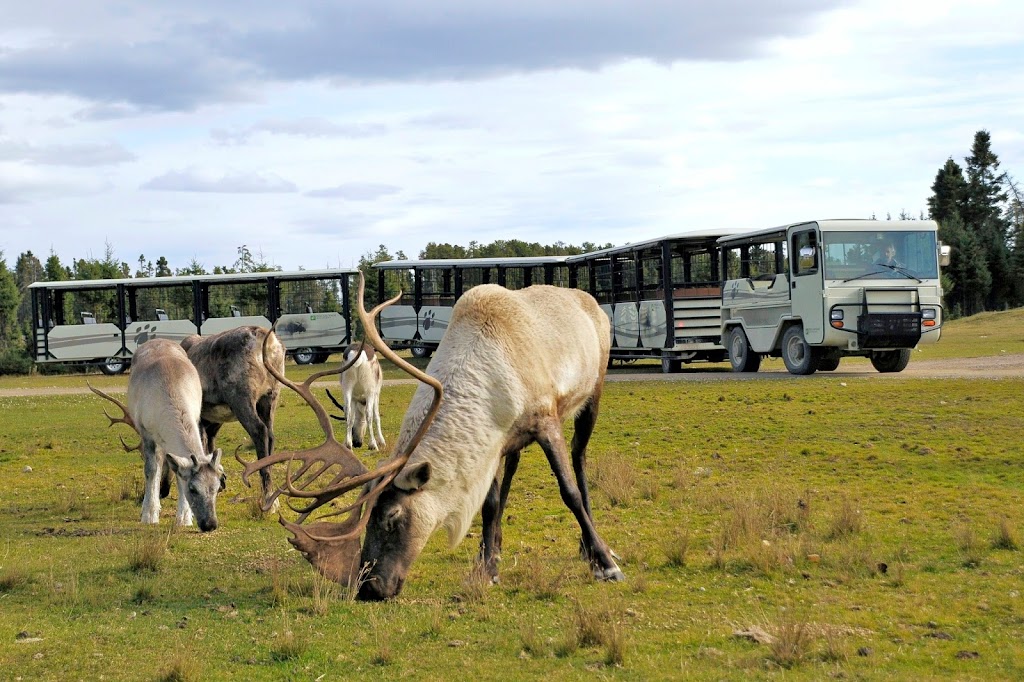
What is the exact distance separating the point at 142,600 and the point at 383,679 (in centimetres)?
274

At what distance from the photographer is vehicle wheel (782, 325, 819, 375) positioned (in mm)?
23594

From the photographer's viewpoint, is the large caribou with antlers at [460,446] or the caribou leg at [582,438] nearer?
the large caribou with antlers at [460,446]

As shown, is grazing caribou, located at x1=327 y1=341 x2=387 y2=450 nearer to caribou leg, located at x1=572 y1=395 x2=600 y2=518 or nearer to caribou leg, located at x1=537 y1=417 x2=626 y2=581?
caribou leg, located at x1=572 y1=395 x2=600 y2=518

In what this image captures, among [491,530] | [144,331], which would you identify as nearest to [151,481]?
[491,530]

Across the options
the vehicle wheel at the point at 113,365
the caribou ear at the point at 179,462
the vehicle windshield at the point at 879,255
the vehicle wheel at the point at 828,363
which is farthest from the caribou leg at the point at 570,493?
the vehicle wheel at the point at 113,365

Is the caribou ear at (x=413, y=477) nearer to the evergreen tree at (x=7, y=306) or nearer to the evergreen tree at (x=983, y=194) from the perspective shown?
the evergreen tree at (x=7, y=306)

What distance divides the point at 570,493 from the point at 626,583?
777 mm

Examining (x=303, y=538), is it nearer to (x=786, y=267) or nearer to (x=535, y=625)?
(x=535, y=625)

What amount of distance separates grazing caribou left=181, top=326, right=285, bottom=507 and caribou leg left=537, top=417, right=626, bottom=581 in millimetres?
5326

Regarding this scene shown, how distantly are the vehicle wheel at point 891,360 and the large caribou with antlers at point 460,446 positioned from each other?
1702cm

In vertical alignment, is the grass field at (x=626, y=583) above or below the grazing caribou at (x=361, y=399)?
below

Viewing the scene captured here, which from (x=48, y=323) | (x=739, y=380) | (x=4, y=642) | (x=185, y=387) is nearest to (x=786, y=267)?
(x=739, y=380)

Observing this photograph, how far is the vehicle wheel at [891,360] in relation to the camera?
23844mm

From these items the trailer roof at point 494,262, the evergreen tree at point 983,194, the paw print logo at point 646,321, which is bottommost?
the paw print logo at point 646,321
